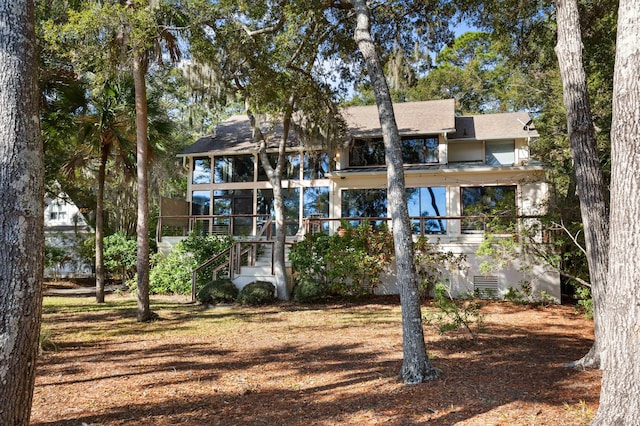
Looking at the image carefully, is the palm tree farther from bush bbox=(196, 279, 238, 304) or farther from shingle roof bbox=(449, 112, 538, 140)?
shingle roof bbox=(449, 112, 538, 140)

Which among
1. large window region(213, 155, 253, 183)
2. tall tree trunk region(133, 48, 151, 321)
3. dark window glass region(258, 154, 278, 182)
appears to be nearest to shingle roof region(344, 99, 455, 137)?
dark window glass region(258, 154, 278, 182)

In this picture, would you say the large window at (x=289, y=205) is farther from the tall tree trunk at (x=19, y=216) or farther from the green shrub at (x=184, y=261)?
the tall tree trunk at (x=19, y=216)

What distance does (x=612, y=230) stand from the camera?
3.37 m

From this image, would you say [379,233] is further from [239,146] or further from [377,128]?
[239,146]

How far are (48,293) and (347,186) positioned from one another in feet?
37.3

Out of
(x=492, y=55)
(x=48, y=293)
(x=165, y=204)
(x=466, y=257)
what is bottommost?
(x=48, y=293)

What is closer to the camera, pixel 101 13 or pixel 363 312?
pixel 101 13

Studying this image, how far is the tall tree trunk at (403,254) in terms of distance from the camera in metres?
5.27

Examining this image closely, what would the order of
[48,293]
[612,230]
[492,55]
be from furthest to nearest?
[492,55]
[48,293]
[612,230]

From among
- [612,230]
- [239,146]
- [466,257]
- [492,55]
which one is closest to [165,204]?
[239,146]

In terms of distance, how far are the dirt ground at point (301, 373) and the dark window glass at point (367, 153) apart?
8.64 meters

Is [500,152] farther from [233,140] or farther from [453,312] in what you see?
[453,312]

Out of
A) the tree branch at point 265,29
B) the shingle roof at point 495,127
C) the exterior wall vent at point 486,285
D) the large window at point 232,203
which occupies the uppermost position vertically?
the tree branch at point 265,29

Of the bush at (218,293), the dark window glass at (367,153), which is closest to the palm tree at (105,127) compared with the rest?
the bush at (218,293)
